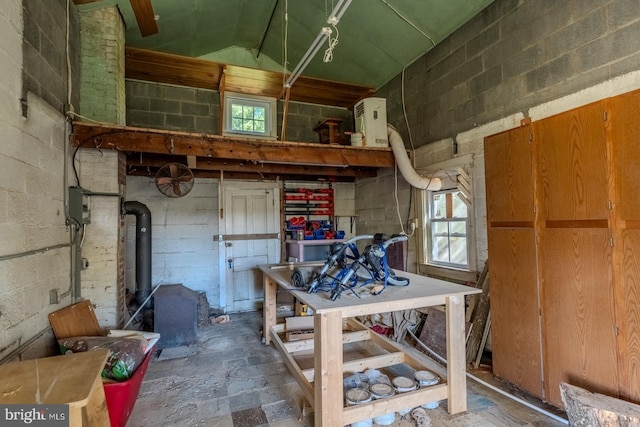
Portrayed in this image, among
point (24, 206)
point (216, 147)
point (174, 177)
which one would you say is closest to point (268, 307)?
point (216, 147)

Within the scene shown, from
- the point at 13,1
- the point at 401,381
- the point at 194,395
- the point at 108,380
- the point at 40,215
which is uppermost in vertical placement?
the point at 13,1

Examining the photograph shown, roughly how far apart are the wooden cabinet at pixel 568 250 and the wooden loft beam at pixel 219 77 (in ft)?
9.97

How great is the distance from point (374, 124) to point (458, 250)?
1996 mm

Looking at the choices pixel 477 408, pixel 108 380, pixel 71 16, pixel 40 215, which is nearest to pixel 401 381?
pixel 477 408

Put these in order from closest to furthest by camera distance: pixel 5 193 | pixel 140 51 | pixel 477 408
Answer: pixel 5 193 → pixel 477 408 → pixel 140 51

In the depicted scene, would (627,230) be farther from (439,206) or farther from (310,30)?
(310,30)

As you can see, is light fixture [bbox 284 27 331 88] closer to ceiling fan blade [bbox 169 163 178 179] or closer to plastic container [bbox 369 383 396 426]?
ceiling fan blade [bbox 169 163 178 179]

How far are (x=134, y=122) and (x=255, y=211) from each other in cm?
228

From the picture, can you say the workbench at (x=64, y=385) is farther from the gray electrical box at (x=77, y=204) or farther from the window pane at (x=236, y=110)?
the window pane at (x=236, y=110)

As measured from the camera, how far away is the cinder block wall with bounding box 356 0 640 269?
218 cm

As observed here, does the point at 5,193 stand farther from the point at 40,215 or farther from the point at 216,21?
the point at 216,21

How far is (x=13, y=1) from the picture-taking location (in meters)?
1.98

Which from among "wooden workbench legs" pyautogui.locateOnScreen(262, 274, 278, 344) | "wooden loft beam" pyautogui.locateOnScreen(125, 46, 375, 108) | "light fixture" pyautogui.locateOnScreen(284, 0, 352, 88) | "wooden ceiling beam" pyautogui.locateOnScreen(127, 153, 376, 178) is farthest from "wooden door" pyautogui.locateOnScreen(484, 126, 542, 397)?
"wooden loft beam" pyautogui.locateOnScreen(125, 46, 375, 108)

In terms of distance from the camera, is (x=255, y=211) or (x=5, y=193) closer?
(x=5, y=193)
